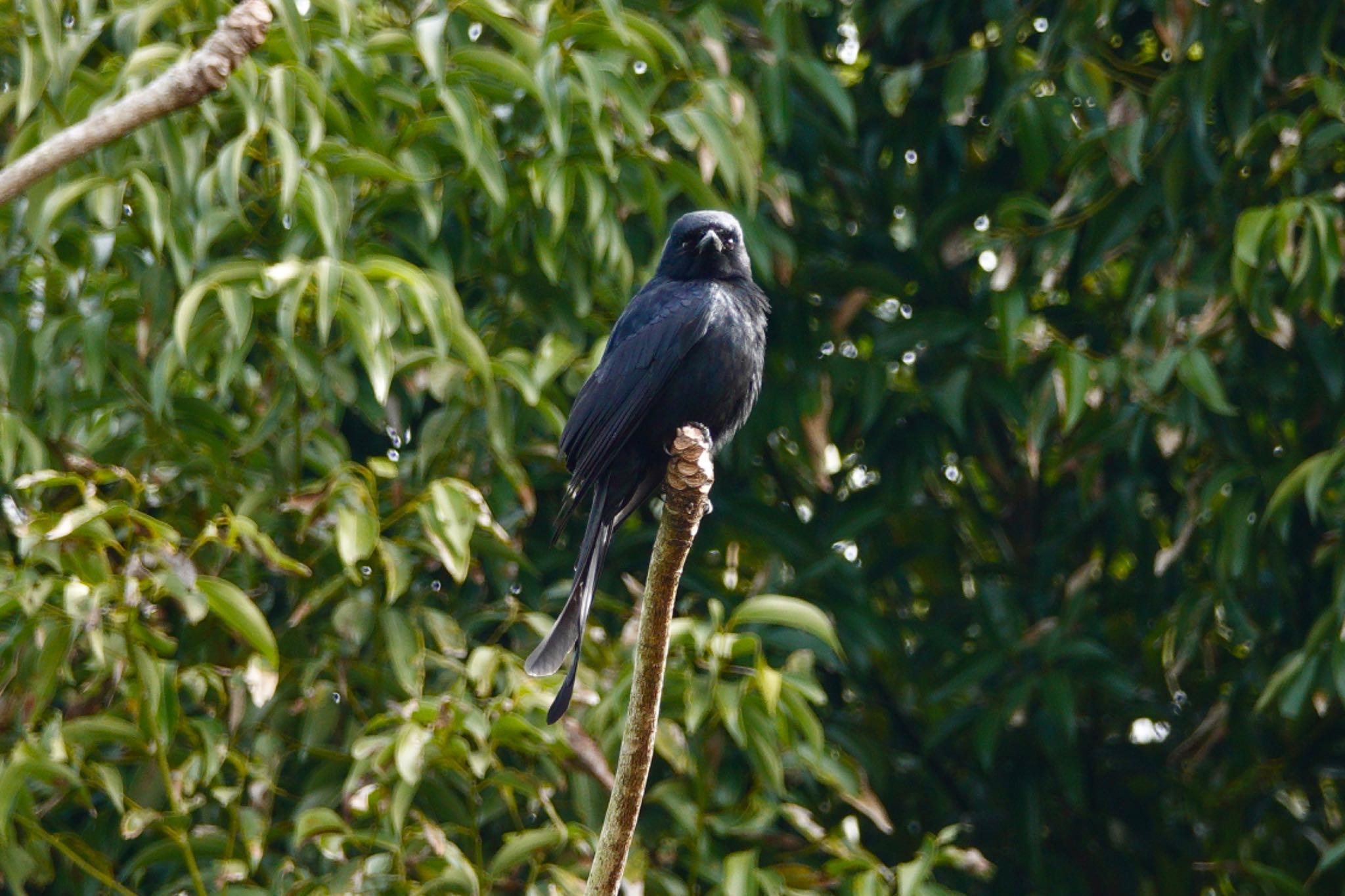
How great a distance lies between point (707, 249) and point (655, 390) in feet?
1.64

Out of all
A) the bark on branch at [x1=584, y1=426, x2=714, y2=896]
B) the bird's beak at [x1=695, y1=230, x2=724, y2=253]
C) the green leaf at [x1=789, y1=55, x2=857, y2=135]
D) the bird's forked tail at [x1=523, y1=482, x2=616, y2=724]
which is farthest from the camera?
the green leaf at [x1=789, y1=55, x2=857, y2=135]

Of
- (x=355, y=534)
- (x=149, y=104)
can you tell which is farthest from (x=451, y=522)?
(x=149, y=104)

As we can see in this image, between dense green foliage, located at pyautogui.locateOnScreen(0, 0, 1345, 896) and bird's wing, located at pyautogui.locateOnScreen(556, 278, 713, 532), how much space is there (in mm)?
166

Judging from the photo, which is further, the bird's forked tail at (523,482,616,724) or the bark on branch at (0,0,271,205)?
the bird's forked tail at (523,482,616,724)

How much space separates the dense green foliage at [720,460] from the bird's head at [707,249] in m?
0.10

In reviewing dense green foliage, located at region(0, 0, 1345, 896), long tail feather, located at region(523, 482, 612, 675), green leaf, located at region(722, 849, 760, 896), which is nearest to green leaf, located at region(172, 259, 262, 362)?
dense green foliage, located at region(0, 0, 1345, 896)

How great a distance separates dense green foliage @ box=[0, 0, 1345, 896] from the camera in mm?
3213

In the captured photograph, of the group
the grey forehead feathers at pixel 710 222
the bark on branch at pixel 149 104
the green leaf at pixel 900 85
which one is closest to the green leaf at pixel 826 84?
the green leaf at pixel 900 85

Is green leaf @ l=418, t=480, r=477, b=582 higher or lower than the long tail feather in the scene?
higher

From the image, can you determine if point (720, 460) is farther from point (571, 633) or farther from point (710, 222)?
point (571, 633)

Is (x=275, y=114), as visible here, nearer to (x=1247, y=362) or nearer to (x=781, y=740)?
(x=781, y=740)

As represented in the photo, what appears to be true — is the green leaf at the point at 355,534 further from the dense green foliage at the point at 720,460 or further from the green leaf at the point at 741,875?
the green leaf at the point at 741,875

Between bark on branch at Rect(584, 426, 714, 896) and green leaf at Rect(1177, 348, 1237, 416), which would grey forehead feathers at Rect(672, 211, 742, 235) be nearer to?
green leaf at Rect(1177, 348, 1237, 416)

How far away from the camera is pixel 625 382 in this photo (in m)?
3.41
